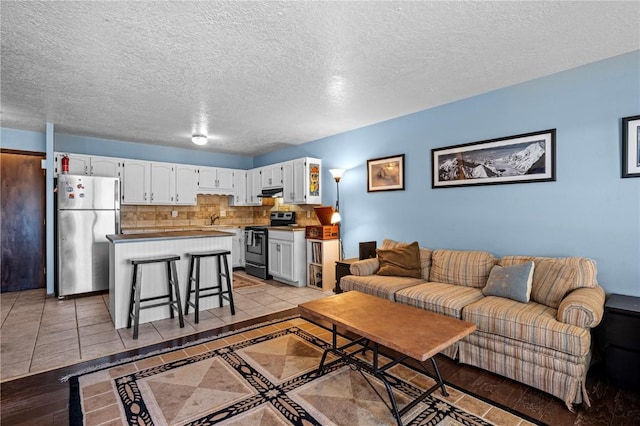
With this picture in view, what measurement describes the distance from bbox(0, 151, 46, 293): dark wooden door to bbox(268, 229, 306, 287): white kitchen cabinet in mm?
3657

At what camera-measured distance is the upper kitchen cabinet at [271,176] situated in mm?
5919

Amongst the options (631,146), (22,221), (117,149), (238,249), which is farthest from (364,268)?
(22,221)

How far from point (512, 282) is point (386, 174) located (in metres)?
2.15

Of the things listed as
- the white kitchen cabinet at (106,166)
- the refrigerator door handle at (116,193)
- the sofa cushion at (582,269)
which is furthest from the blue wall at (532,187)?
the refrigerator door handle at (116,193)

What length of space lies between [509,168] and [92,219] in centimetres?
545

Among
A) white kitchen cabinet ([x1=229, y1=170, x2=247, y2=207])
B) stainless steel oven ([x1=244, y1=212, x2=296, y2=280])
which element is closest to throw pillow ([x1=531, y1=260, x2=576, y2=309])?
stainless steel oven ([x1=244, y1=212, x2=296, y2=280])

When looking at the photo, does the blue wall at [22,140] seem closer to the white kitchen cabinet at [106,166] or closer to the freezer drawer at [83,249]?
the white kitchen cabinet at [106,166]

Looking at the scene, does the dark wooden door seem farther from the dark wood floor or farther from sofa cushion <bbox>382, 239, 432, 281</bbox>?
sofa cushion <bbox>382, 239, 432, 281</bbox>

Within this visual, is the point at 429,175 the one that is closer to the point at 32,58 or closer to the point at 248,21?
the point at 248,21

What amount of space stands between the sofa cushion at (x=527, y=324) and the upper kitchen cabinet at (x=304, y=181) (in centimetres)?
324

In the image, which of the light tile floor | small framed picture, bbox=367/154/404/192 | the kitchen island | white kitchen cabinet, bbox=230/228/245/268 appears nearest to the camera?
the light tile floor

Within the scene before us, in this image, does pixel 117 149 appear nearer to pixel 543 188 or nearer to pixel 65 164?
pixel 65 164

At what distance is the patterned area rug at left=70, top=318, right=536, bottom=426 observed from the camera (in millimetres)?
1897

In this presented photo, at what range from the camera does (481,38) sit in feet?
7.50
